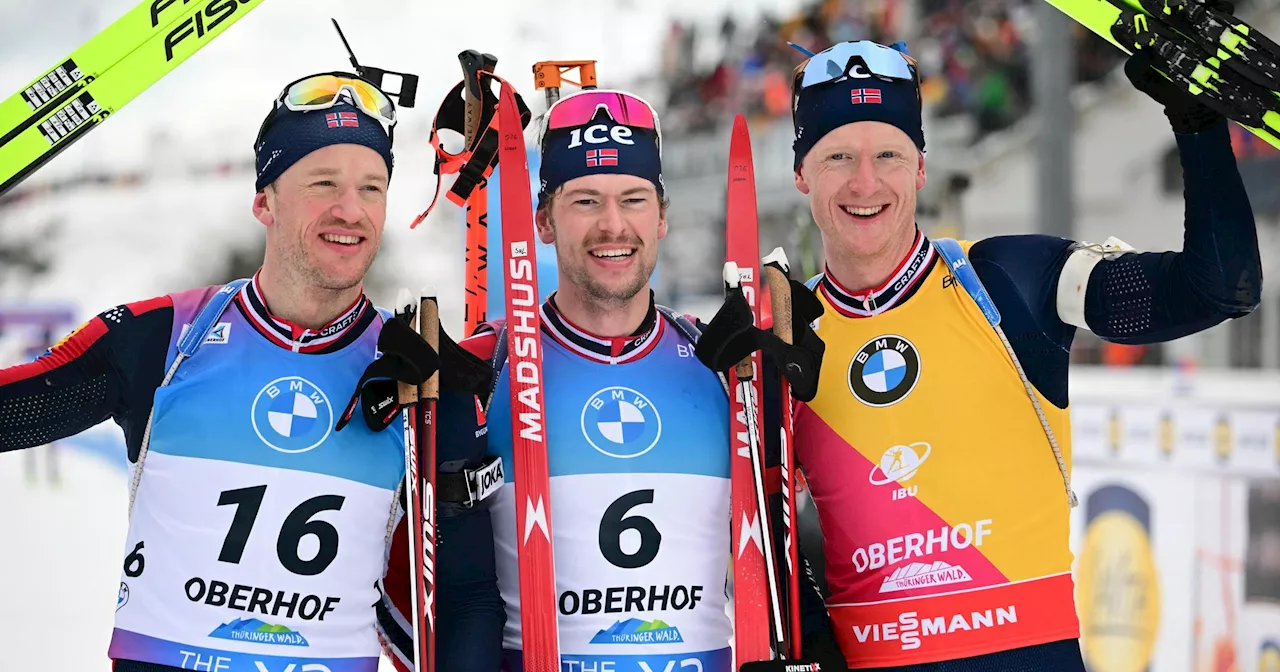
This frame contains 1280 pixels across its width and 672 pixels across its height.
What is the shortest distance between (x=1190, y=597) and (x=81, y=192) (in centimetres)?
931

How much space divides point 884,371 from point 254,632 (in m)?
1.65

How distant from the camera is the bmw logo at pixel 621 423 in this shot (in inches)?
115

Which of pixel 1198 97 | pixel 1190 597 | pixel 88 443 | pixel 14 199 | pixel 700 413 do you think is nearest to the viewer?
pixel 1198 97

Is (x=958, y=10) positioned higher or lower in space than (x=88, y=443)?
higher

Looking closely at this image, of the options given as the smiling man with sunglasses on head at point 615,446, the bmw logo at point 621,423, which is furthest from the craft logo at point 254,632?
the bmw logo at point 621,423

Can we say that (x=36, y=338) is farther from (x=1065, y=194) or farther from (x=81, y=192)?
(x=1065, y=194)

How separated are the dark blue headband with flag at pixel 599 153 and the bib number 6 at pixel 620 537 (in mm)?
841

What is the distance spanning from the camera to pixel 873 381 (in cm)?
309

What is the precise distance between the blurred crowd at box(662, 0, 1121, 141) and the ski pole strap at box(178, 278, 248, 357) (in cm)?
1090

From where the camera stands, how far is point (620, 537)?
9.37ft

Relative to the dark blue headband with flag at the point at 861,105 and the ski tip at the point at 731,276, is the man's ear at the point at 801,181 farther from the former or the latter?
the ski tip at the point at 731,276

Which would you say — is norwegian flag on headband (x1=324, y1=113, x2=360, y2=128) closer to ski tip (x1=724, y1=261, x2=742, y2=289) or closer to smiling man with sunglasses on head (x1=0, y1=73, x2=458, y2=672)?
smiling man with sunglasses on head (x1=0, y1=73, x2=458, y2=672)

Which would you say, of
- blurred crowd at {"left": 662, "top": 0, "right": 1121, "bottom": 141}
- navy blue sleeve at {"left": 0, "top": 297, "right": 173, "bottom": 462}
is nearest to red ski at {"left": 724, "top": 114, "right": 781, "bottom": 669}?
navy blue sleeve at {"left": 0, "top": 297, "right": 173, "bottom": 462}

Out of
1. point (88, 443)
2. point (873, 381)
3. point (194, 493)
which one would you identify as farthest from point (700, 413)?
point (88, 443)
